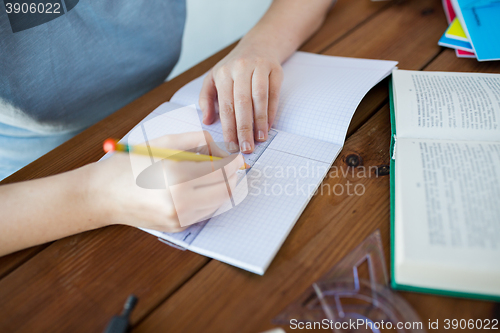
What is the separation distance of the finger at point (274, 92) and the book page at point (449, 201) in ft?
0.66

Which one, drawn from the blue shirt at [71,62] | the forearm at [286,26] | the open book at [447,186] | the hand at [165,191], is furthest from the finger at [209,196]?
the blue shirt at [71,62]

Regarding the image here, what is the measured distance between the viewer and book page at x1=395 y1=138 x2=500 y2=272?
320mm

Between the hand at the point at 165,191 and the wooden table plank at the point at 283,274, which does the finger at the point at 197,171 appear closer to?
the hand at the point at 165,191

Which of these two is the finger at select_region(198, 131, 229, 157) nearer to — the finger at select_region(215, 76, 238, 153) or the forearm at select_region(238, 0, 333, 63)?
the finger at select_region(215, 76, 238, 153)

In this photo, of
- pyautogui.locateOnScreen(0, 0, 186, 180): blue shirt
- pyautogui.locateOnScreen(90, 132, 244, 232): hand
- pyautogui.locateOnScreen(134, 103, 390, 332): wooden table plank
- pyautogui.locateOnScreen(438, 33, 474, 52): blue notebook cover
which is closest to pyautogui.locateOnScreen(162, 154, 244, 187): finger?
pyautogui.locateOnScreen(90, 132, 244, 232): hand

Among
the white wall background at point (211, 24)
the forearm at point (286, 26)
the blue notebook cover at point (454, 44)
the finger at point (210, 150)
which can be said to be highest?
the forearm at point (286, 26)

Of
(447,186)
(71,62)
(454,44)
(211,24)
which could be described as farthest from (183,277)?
(211,24)

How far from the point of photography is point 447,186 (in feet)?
1.24

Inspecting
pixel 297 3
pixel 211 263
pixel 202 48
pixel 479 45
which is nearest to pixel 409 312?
pixel 211 263

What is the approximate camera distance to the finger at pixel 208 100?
568 mm

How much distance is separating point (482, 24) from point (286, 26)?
0.38 m

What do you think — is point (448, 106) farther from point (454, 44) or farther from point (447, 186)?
point (454, 44)

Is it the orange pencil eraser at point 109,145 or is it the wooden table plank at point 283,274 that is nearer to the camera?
the wooden table plank at point 283,274

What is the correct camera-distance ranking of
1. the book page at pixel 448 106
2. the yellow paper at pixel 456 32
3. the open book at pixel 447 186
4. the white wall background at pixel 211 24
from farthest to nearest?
1. the white wall background at pixel 211 24
2. the yellow paper at pixel 456 32
3. the book page at pixel 448 106
4. the open book at pixel 447 186
